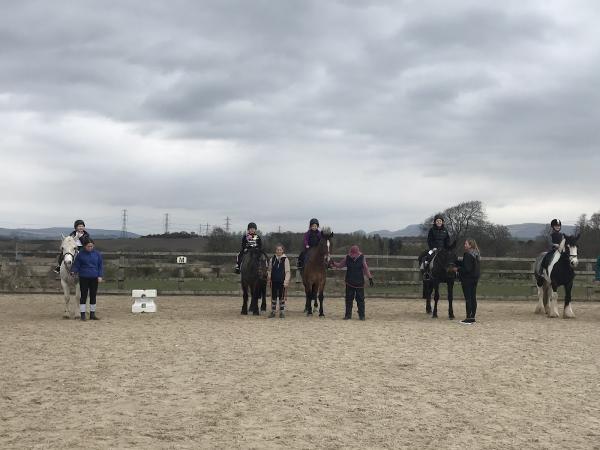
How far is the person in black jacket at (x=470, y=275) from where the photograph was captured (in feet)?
42.3

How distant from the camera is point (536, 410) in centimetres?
579

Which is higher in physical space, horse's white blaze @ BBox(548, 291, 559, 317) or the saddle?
the saddle

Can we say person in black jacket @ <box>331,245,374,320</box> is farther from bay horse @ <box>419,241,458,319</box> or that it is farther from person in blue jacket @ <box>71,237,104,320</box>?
person in blue jacket @ <box>71,237,104,320</box>

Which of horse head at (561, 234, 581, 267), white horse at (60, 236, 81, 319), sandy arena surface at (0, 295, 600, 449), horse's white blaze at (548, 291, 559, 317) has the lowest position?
sandy arena surface at (0, 295, 600, 449)

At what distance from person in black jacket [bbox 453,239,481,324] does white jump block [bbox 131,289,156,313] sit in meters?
7.14

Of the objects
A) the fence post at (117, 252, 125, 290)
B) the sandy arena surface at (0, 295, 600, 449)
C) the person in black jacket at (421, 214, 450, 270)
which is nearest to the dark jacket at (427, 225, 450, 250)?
the person in black jacket at (421, 214, 450, 270)

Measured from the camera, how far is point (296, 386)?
659cm

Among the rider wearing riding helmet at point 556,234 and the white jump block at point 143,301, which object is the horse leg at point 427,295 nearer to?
the rider wearing riding helmet at point 556,234

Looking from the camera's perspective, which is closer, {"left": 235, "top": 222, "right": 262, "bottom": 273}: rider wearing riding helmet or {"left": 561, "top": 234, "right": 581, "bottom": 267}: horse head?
{"left": 561, "top": 234, "right": 581, "bottom": 267}: horse head

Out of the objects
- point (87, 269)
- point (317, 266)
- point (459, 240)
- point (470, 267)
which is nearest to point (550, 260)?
point (470, 267)

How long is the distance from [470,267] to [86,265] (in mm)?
8029

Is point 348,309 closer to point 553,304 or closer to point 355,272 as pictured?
point 355,272

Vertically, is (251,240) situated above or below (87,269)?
above

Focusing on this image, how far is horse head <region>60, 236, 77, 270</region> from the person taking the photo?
12.6m
